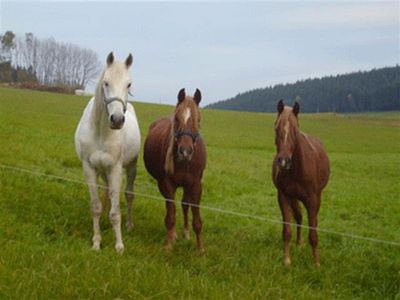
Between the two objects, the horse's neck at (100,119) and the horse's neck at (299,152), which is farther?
the horse's neck at (299,152)

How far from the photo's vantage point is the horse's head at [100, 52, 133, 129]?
16.8 ft

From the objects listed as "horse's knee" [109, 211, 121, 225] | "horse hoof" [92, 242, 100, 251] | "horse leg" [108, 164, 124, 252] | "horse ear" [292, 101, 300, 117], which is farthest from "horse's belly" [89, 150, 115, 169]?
"horse ear" [292, 101, 300, 117]

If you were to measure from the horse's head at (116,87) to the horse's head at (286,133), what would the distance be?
1917 mm

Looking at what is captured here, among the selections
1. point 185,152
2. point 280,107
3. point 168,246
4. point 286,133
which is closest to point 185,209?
point 168,246

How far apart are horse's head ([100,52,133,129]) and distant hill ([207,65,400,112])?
72321mm

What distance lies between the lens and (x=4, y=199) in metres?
6.20

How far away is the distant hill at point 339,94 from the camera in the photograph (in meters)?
84.9

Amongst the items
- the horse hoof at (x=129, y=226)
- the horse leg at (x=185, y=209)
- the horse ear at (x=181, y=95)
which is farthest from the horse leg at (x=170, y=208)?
the horse ear at (x=181, y=95)

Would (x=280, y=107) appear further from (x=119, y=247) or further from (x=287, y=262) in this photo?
(x=119, y=247)

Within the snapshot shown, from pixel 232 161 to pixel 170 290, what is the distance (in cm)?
1451

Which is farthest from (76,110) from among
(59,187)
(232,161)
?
(59,187)

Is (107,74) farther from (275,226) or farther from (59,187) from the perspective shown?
(275,226)

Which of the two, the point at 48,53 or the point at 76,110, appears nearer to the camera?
the point at 76,110

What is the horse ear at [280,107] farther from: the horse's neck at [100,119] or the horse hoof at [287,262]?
the horse's neck at [100,119]
